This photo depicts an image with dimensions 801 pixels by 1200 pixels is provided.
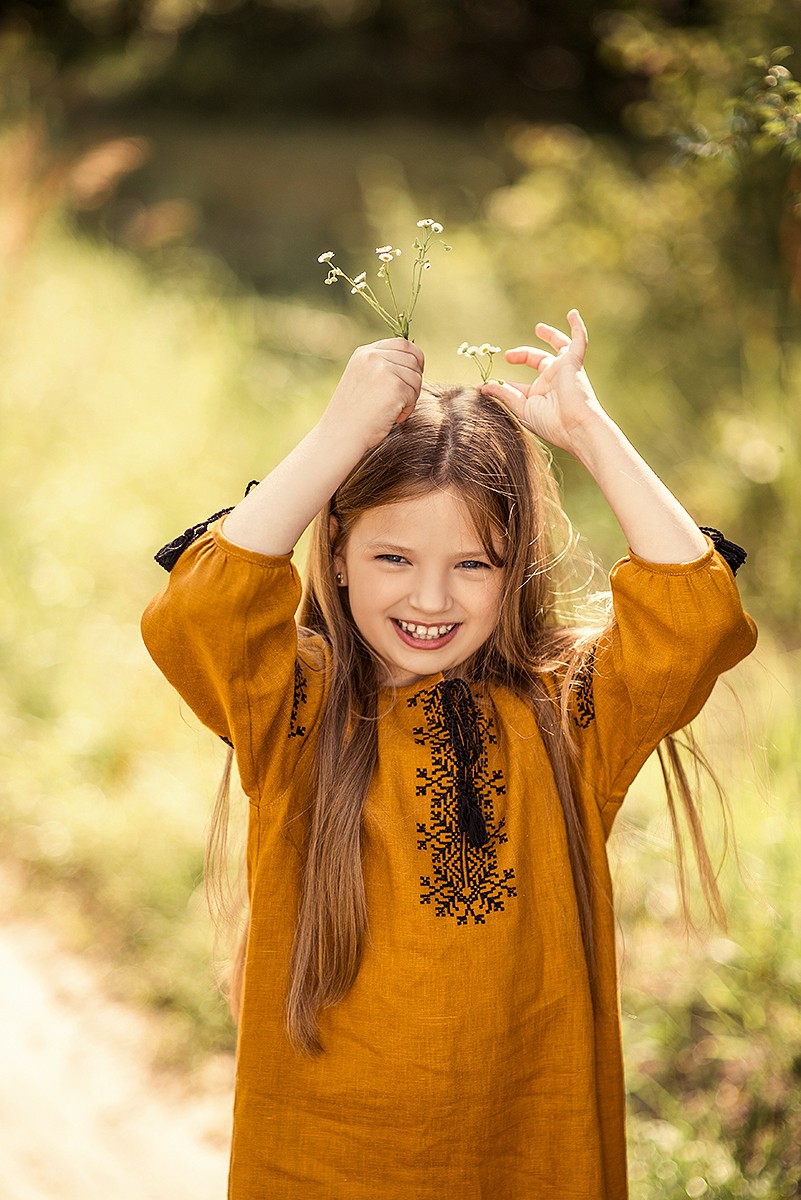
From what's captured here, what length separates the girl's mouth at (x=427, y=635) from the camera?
1.65 meters

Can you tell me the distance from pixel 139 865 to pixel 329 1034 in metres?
1.70

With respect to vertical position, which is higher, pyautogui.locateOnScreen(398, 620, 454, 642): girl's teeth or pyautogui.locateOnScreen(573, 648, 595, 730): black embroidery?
pyautogui.locateOnScreen(398, 620, 454, 642): girl's teeth

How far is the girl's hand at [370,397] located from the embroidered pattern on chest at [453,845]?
18.0 inches

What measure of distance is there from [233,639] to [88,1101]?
1741 millimetres

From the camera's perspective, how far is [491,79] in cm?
1451

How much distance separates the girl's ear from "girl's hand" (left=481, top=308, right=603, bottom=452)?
0.31m

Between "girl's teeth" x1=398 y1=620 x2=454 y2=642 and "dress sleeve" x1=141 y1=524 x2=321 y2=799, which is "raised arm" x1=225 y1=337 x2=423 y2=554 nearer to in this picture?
"dress sleeve" x1=141 y1=524 x2=321 y2=799

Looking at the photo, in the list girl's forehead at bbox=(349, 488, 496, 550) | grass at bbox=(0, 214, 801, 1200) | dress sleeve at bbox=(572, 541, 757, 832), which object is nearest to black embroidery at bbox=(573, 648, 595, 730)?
dress sleeve at bbox=(572, 541, 757, 832)

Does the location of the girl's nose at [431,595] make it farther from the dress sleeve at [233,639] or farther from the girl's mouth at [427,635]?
the dress sleeve at [233,639]

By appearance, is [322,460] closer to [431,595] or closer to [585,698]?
[431,595]

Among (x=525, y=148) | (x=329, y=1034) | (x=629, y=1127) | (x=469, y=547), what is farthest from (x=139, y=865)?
(x=525, y=148)

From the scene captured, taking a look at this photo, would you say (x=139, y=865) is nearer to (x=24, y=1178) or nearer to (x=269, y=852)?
(x=24, y=1178)

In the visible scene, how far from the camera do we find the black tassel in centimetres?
164

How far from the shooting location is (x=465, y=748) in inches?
65.8
